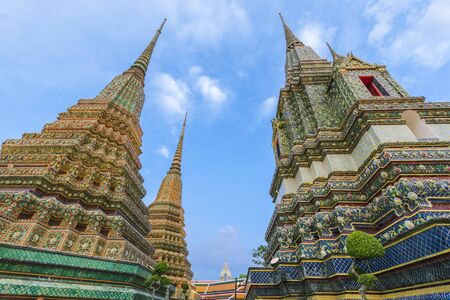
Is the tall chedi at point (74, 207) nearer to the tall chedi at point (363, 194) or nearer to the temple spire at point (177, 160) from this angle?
the tall chedi at point (363, 194)

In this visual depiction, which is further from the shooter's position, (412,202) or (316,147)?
(316,147)

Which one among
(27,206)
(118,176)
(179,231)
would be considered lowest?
(27,206)

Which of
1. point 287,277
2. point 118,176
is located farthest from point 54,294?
point 287,277

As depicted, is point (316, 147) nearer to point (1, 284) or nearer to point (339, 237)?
point (339, 237)

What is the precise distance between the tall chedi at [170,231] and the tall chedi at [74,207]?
8.34 metres

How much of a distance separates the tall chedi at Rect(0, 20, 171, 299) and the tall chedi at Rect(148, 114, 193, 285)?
8.34 meters

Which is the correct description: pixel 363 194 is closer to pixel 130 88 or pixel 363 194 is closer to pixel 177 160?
pixel 130 88

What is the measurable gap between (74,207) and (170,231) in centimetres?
1565

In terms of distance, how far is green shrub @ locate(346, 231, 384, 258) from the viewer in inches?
185

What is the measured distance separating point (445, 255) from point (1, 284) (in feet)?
42.3

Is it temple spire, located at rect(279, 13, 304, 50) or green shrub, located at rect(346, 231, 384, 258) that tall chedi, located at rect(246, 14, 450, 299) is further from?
temple spire, located at rect(279, 13, 304, 50)

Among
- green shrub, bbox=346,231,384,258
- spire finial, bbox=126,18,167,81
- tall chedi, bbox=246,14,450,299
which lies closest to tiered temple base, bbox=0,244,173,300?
tall chedi, bbox=246,14,450,299

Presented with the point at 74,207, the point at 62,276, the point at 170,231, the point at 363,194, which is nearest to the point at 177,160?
the point at 170,231

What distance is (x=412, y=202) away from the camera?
5.77 meters
